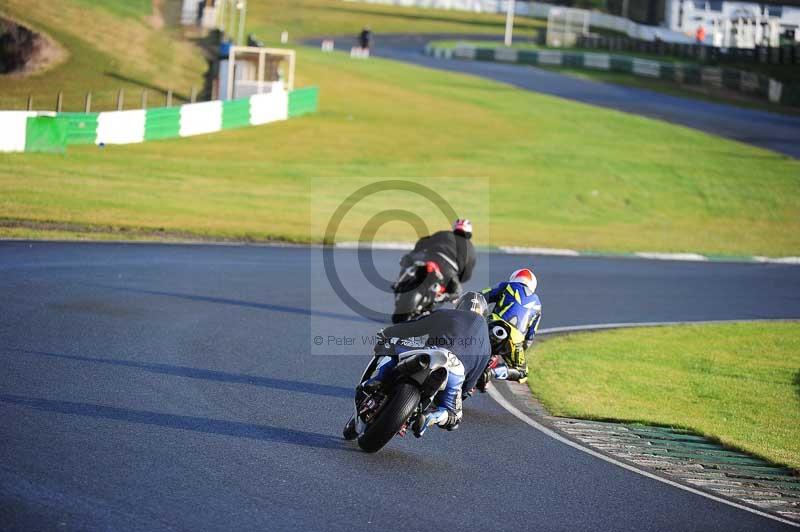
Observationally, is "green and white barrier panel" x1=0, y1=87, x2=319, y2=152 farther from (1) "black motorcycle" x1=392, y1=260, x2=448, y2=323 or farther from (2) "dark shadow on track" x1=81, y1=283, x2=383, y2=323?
(1) "black motorcycle" x1=392, y1=260, x2=448, y2=323

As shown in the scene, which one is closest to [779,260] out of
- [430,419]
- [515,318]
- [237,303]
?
[237,303]

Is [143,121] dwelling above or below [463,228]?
above

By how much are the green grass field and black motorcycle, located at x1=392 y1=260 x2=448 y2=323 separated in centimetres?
849

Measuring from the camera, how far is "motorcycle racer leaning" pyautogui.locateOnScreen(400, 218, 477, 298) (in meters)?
13.8

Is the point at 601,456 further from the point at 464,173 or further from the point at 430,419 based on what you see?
the point at 464,173

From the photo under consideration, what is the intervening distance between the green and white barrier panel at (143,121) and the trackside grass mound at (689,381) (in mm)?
17291

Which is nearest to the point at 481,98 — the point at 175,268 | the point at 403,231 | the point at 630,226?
the point at 630,226

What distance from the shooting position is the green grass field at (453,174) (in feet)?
81.6

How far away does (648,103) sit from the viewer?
173 feet

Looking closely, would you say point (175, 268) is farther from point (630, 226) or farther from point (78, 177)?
point (630, 226)

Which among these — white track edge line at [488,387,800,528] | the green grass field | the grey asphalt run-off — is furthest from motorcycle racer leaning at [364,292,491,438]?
the grey asphalt run-off

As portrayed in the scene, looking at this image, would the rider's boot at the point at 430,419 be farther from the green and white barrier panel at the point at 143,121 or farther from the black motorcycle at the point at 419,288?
the green and white barrier panel at the point at 143,121

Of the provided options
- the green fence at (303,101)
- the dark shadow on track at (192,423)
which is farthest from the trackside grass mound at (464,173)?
the dark shadow on track at (192,423)

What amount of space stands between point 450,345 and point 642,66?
60088 millimetres
